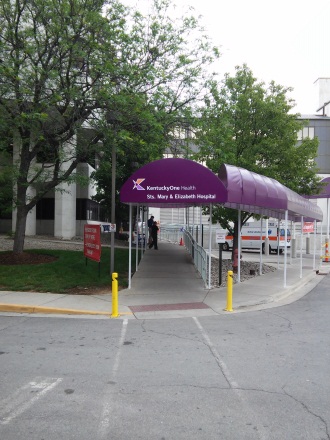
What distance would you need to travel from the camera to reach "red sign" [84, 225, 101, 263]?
12.6m

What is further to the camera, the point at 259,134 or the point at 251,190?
the point at 259,134

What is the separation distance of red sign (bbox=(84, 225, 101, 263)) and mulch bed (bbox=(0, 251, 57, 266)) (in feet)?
8.45

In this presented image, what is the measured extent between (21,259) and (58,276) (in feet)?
9.54

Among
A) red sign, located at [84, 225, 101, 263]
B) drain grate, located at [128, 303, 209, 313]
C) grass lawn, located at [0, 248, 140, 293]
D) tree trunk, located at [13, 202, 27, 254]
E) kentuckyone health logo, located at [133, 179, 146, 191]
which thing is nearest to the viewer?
drain grate, located at [128, 303, 209, 313]

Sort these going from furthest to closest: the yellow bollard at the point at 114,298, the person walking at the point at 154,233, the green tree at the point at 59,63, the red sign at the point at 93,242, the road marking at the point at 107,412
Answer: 1. the person walking at the point at 154,233
2. the red sign at the point at 93,242
3. the green tree at the point at 59,63
4. the yellow bollard at the point at 114,298
5. the road marking at the point at 107,412

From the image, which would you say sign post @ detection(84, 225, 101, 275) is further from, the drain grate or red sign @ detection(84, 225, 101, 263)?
the drain grate

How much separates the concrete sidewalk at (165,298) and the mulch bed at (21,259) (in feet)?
12.0

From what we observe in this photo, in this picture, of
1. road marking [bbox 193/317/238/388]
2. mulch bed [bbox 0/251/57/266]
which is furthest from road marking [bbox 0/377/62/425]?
mulch bed [bbox 0/251/57/266]

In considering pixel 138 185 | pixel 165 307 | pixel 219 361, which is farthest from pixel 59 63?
pixel 219 361

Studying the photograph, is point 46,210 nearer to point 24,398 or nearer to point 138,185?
point 138,185

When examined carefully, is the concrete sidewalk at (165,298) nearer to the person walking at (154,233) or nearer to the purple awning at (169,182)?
the purple awning at (169,182)

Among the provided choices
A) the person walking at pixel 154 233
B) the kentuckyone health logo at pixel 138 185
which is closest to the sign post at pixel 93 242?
the kentuckyone health logo at pixel 138 185

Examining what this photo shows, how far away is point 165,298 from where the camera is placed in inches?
430

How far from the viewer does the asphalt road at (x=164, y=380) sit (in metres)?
3.81
